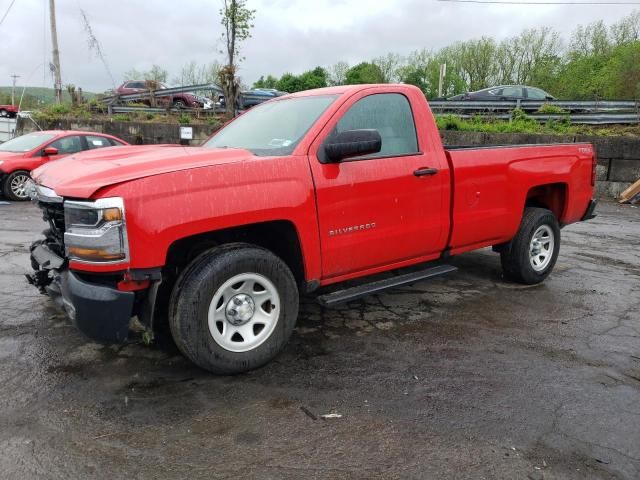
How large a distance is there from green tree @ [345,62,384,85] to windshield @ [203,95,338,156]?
49813 millimetres

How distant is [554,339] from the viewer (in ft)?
13.3

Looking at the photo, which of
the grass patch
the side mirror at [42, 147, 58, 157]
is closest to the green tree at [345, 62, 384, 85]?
the grass patch

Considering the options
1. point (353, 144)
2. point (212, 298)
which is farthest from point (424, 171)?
point (212, 298)

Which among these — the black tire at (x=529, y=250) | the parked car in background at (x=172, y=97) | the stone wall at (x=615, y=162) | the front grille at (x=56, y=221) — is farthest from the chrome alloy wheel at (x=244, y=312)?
the parked car in background at (x=172, y=97)

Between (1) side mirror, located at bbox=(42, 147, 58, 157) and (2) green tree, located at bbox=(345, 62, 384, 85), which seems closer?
(1) side mirror, located at bbox=(42, 147, 58, 157)

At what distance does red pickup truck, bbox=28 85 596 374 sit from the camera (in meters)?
2.90

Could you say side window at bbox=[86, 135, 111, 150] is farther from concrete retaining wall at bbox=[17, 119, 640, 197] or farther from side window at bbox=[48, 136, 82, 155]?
concrete retaining wall at bbox=[17, 119, 640, 197]

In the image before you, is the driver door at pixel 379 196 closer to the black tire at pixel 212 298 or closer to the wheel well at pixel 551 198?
the black tire at pixel 212 298

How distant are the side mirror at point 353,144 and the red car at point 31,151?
361 inches

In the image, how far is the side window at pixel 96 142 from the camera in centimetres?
1144

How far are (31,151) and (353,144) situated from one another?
32.6ft

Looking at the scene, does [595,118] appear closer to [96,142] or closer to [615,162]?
[615,162]

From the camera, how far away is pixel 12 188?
1077 cm

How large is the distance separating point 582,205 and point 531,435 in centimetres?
379
